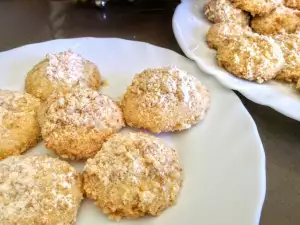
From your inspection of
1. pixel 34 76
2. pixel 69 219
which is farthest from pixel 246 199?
pixel 34 76

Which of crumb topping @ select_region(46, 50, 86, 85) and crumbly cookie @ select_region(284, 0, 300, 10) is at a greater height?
crumbly cookie @ select_region(284, 0, 300, 10)

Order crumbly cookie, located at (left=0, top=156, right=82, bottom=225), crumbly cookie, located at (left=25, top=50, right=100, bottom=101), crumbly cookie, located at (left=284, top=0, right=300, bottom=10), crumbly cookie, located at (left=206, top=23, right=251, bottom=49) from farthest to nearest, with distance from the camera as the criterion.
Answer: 1. crumbly cookie, located at (left=284, top=0, right=300, bottom=10)
2. crumbly cookie, located at (left=206, top=23, right=251, bottom=49)
3. crumbly cookie, located at (left=25, top=50, right=100, bottom=101)
4. crumbly cookie, located at (left=0, top=156, right=82, bottom=225)

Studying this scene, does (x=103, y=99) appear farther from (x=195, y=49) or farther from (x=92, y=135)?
(x=195, y=49)

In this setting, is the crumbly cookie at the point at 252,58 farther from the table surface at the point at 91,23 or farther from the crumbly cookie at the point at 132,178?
the crumbly cookie at the point at 132,178

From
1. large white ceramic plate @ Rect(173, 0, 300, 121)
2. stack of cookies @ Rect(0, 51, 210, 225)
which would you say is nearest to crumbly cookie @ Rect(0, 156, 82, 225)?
stack of cookies @ Rect(0, 51, 210, 225)

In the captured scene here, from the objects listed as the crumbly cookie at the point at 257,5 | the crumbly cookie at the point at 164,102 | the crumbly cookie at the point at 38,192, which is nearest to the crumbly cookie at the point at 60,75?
the crumbly cookie at the point at 164,102

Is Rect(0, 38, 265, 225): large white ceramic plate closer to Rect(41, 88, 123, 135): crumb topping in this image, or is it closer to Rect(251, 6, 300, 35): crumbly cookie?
Rect(41, 88, 123, 135): crumb topping

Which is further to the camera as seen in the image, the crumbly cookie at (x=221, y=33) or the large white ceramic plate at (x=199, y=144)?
the crumbly cookie at (x=221, y=33)
